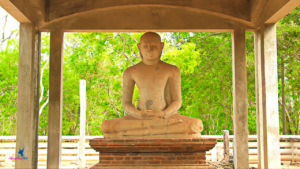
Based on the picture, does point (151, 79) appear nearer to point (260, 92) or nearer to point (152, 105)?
point (152, 105)

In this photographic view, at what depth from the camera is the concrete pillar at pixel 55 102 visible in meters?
7.04

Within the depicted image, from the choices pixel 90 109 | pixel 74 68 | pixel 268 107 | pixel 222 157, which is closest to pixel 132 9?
pixel 268 107

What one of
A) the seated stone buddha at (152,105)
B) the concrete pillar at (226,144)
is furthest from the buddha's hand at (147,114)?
the concrete pillar at (226,144)

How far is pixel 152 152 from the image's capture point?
17.4ft

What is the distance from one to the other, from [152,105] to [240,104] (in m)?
2.35

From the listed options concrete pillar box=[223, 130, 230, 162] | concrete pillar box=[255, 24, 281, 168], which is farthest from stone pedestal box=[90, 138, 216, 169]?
concrete pillar box=[223, 130, 230, 162]

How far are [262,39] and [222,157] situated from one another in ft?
15.5

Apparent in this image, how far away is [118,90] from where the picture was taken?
15781 millimetres

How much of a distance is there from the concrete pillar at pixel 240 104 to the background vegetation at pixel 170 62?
4.51 m

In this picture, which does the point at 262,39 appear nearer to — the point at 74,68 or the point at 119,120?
the point at 119,120

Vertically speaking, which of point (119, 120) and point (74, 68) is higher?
point (74, 68)

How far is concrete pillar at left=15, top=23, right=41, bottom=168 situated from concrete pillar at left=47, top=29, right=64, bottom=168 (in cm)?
32

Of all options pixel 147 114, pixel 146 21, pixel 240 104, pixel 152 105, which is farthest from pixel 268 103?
pixel 146 21

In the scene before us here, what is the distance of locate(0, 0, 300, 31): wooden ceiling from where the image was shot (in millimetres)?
7273
